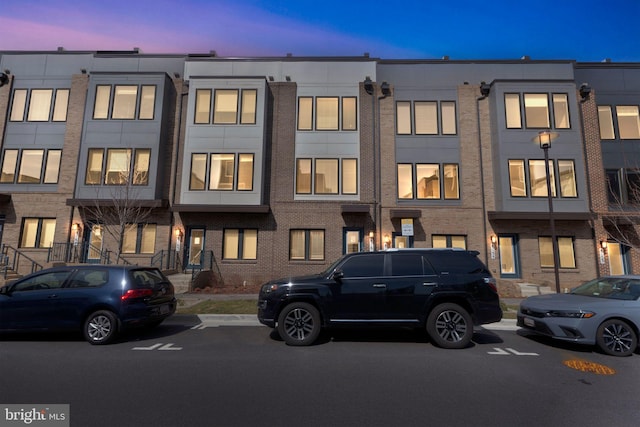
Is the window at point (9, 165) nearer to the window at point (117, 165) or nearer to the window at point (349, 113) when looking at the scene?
the window at point (117, 165)

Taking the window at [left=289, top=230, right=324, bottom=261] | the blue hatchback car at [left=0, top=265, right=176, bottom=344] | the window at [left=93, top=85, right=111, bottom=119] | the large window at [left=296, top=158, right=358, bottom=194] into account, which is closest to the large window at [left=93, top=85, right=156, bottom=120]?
the window at [left=93, top=85, right=111, bottom=119]

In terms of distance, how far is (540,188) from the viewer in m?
16.5

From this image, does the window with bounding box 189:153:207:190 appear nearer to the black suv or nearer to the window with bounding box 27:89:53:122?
the window with bounding box 27:89:53:122

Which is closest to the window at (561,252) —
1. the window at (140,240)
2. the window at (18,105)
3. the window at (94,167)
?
the window at (140,240)

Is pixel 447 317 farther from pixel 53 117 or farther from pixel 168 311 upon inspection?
pixel 53 117

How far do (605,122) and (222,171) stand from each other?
21068 mm

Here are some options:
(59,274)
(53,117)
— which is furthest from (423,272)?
(53,117)

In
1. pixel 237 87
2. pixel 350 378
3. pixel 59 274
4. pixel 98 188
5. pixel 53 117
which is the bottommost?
pixel 350 378

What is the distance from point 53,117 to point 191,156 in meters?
8.22

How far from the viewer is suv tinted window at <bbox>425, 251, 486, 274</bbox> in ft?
23.8

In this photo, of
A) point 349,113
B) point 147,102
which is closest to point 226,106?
point 147,102

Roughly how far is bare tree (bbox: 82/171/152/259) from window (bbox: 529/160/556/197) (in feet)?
65.0

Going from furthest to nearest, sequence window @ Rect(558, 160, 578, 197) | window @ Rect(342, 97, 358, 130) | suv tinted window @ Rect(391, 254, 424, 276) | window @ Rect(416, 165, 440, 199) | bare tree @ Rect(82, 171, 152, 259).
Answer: window @ Rect(342, 97, 358, 130)
window @ Rect(416, 165, 440, 199)
window @ Rect(558, 160, 578, 197)
bare tree @ Rect(82, 171, 152, 259)
suv tinted window @ Rect(391, 254, 424, 276)

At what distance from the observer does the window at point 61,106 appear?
17.7m
